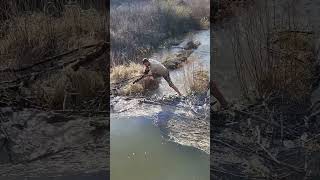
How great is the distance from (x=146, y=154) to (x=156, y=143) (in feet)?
0.43

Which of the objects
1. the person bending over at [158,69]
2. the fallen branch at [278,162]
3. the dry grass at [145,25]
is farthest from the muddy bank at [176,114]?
the fallen branch at [278,162]

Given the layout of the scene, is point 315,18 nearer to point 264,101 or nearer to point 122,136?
point 264,101

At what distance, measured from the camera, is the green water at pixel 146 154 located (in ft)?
14.0

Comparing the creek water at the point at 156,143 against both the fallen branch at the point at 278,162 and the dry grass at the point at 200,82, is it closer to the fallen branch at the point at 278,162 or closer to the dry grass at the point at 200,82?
the dry grass at the point at 200,82

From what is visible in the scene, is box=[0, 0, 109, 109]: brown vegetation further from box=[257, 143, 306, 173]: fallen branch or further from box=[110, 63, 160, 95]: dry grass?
box=[257, 143, 306, 173]: fallen branch

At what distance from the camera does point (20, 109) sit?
164 inches

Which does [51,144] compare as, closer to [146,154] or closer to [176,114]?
[146,154]

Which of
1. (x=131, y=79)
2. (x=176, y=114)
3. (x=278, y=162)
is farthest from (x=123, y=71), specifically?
(x=278, y=162)

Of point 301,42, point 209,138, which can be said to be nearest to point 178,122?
point 209,138

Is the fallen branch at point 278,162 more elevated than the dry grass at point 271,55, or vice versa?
the dry grass at point 271,55

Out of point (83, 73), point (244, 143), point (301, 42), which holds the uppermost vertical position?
point (301, 42)

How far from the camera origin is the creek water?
4.26 metres

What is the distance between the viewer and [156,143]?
427 centimetres

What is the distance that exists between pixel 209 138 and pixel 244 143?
0.99 feet
